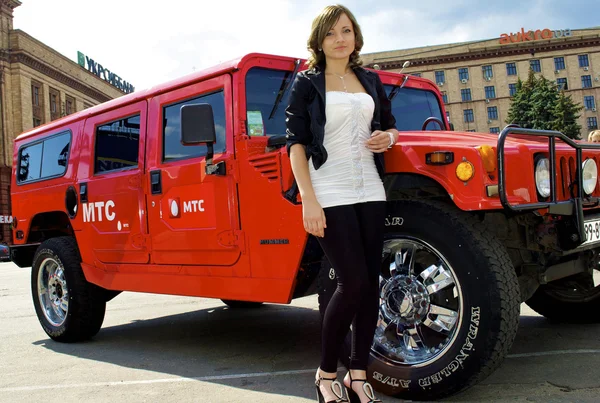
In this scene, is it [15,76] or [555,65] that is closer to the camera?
[15,76]

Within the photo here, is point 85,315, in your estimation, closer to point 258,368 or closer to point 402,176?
point 258,368

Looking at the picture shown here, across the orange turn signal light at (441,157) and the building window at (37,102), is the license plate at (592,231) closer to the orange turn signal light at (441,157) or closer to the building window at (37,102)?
the orange turn signal light at (441,157)

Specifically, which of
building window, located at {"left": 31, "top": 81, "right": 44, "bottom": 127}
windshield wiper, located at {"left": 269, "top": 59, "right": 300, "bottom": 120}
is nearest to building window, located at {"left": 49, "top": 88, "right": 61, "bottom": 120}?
building window, located at {"left": 31, "top": 81, "right": 44, "bottom": 127}

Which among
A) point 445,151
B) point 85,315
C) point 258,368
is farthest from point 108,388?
point 445,151

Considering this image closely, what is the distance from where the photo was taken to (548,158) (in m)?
3.02

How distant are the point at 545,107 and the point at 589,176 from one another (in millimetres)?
51254

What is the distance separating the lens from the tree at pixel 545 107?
1924 inches

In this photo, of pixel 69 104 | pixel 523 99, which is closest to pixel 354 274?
pixel 69 104

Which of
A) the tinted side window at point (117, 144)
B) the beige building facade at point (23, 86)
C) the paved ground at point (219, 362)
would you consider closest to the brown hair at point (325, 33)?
the paved ground at point (219, 362)

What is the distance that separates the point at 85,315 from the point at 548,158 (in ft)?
13.3

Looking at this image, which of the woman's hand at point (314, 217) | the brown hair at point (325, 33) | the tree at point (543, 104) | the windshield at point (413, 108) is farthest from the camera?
the tree at point (543, 104)

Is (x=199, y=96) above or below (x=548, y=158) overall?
above

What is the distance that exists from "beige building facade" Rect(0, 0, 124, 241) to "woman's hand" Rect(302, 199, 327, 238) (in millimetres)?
42886

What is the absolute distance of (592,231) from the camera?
3.21 m
